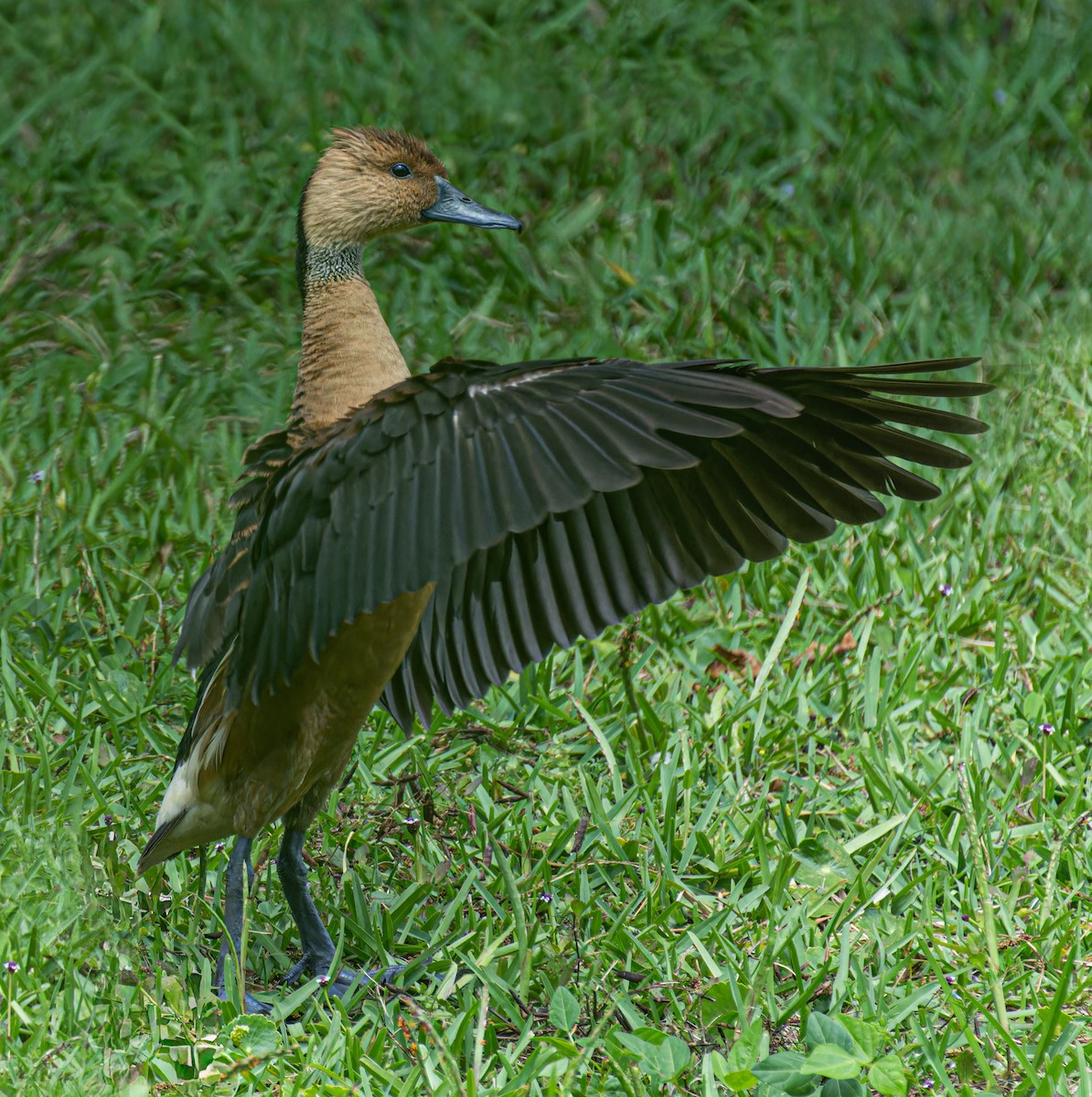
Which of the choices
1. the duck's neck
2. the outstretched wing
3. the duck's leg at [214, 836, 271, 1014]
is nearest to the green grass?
the duck's leg at [214, 836, 271, 1014]

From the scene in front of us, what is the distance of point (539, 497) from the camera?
2.75 m

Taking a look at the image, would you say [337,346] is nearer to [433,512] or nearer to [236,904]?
[433,512]

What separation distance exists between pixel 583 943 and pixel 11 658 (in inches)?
72.9

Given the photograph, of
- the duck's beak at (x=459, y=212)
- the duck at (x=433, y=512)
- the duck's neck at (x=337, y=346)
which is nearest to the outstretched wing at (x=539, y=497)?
the duck at (x=433, y=512)

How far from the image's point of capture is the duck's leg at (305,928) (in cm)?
346

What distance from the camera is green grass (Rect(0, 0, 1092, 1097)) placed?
326 cm

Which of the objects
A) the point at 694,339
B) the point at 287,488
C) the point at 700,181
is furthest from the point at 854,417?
the point at 700,181

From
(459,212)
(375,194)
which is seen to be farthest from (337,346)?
(459,212)

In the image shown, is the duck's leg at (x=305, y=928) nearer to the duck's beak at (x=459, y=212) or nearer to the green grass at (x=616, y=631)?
the green grass at (x=616, y=631)

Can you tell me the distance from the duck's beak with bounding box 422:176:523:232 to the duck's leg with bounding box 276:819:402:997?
1652 millimetres

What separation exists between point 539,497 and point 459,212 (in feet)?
5.09

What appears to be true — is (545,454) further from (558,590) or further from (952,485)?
(952,485)

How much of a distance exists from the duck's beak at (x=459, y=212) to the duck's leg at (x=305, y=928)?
5.42 ft

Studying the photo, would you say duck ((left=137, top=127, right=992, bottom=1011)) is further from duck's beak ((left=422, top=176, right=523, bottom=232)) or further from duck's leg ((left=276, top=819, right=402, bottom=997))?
duck's beak ((left=422, top=176, right=523, bottom=232))
